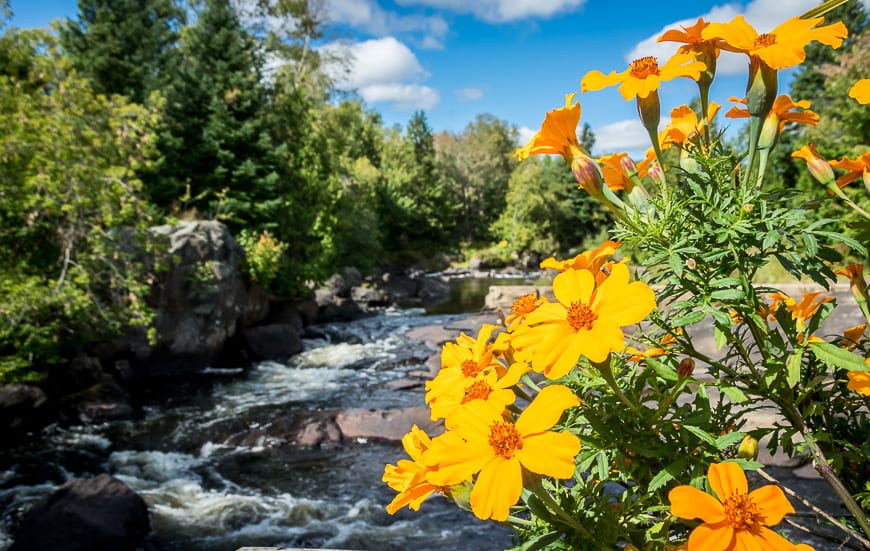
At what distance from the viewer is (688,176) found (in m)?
0.89

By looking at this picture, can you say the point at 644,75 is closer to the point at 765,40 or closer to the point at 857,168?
the point at 765,40

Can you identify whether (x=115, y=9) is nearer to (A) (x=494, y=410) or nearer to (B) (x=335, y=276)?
(B) (x=335, y=276)

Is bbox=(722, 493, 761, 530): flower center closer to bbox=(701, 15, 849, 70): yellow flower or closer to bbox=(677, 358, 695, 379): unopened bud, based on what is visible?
bbox=(677, 358, 695, 379): unopened bud

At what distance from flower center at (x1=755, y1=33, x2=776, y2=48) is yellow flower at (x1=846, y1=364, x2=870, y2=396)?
526mm

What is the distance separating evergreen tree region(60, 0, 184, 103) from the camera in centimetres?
1859

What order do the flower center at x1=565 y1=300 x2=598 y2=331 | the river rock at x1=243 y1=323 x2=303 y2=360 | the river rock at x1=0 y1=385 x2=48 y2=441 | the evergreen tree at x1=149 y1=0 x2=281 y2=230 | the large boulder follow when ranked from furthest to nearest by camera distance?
the evergreen tree at x1=149 y1=0 x2=281 y2=230, the river rock at x1=243 y1=323 x2=303 y2=360, the large boulder, the river rock at x1=0 y1=385 x2=48 y2=441, the flower center at x1=565 y1=300 x2=598 y2=331

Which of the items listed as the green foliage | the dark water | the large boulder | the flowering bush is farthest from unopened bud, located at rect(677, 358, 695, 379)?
the large boulder

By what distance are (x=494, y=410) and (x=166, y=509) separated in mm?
5638

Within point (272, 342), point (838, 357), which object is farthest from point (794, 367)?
point (272, 342)

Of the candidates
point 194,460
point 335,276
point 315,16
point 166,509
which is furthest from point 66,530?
point 315,16

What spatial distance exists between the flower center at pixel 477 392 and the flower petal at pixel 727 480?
31cm

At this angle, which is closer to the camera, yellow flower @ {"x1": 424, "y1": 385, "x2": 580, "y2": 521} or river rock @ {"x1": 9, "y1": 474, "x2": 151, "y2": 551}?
yellow flower @ {"x1": 424, "y1": 385, "x2": 580, "y2": 521}

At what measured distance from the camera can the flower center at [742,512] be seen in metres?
0.62

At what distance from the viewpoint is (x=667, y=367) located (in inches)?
33.6
